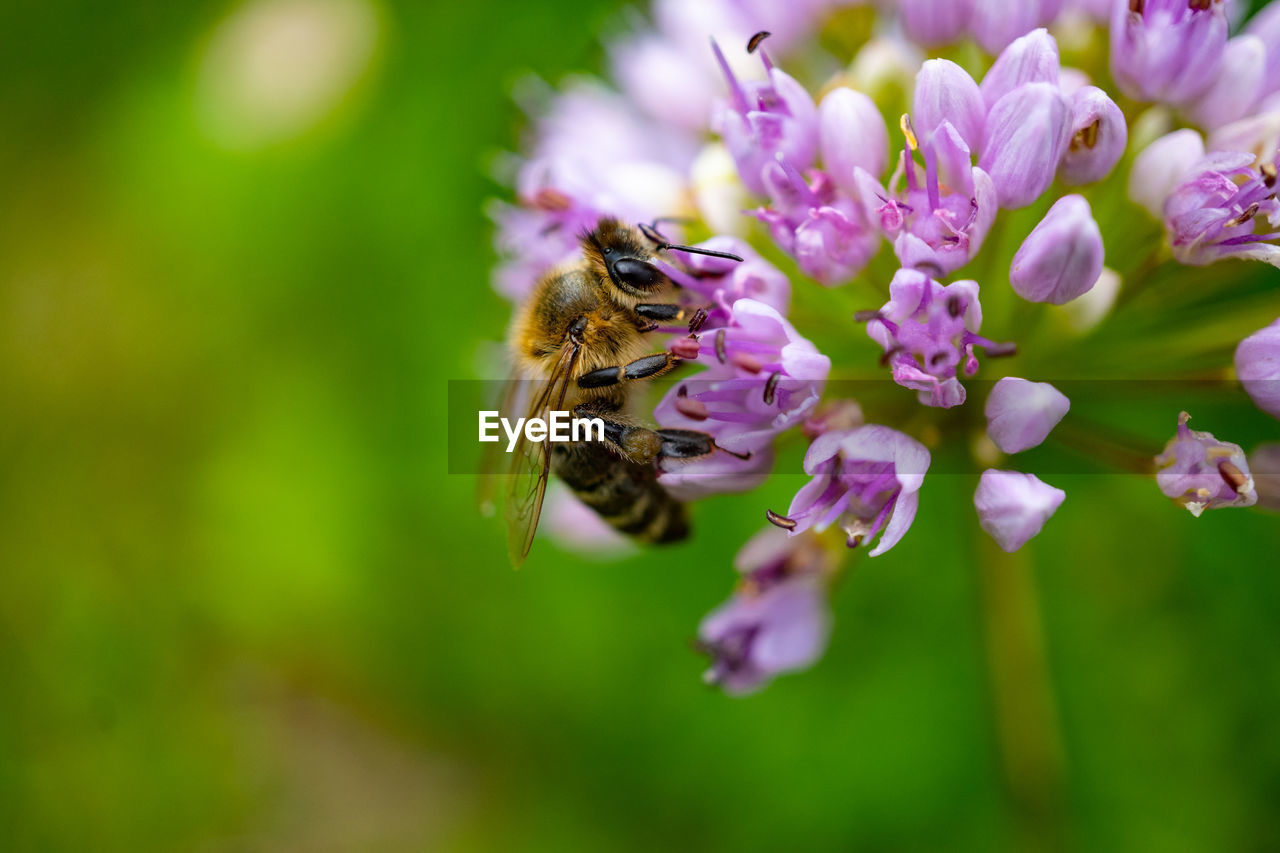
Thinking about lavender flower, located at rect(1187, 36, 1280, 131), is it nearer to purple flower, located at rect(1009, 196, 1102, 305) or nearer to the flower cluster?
the flower cluster

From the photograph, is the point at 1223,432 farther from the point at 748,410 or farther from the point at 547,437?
the point at 547,437

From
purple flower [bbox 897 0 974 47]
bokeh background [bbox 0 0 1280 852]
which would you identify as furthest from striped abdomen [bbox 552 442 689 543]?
bokeh background [bbox 0 0 1280 852]

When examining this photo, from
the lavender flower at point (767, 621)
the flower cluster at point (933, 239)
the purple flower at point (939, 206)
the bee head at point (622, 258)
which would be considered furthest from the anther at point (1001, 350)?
the lavender flower at point (767, 621)

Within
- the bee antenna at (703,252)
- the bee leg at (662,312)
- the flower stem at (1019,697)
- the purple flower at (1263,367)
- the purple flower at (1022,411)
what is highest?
the bee antenna at (703,252)

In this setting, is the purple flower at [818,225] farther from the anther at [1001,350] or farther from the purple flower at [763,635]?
the purple flower at [763,635]

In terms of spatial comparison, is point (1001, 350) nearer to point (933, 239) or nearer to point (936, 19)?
point (933, 239)

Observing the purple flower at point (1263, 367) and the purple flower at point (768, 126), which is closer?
the purple flower at point (1263, 367)
